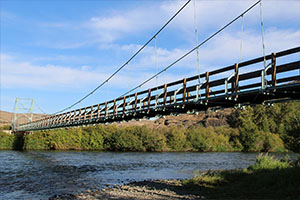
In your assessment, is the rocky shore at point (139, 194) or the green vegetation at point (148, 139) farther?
the green vegetation at point (148, 139)

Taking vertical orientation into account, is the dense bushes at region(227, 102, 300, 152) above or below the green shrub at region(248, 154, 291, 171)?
above

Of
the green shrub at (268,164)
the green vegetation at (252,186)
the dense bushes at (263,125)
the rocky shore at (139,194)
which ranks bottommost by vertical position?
the rocky shore at (139,194)

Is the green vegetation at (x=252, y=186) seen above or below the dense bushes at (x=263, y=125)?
below

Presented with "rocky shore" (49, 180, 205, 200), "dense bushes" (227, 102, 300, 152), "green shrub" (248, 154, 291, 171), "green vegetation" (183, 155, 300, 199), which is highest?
"dense bushes" (227, 102, 300, 152)

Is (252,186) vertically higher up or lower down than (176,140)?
lower down

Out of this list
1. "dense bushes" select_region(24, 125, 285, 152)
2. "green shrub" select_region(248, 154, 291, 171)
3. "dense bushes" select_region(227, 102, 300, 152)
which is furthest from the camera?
"dense bushes" select_region(227, 102, 300, 152)

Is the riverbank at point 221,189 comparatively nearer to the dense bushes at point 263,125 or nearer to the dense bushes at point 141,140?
the dense bushes at point 141,140

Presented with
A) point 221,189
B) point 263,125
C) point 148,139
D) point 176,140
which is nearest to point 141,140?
point 148,139

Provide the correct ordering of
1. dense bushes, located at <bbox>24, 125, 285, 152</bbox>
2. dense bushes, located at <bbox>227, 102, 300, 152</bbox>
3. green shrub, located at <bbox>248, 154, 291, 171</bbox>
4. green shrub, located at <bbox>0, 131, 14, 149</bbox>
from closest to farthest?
green shrub, located at <bbox>248, 154, 291, 171</bbox> → green shrub, located at <bbox>0, 131, 14, 149</bbox> → dense bushes, located at <bbox>24, 125, 285, 152</bbox> → dense bushes, located at <bbox>227, 102, 300, 152</bbox>

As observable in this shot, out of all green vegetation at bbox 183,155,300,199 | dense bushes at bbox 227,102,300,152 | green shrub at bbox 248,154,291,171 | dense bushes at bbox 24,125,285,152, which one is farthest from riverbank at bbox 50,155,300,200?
dense bushes at bbox 227,102,300,152

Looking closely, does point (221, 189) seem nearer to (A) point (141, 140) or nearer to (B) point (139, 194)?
(B) point (139, 194)

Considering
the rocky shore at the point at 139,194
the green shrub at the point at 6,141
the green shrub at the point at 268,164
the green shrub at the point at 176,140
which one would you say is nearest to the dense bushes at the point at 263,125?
the green shrub at the point at 176,140

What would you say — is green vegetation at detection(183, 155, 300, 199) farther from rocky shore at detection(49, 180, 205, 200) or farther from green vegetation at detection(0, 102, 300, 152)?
green vegetation at detection(0, 102, 300, 152)

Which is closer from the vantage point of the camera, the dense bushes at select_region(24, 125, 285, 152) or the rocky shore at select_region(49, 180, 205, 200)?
the rocky shore at select_region(49, 180, 205, 200)
